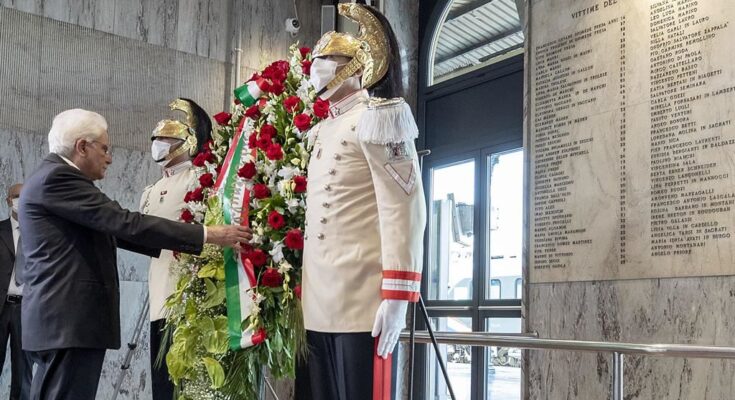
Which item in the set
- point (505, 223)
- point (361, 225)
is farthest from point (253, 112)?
point (505, 223)

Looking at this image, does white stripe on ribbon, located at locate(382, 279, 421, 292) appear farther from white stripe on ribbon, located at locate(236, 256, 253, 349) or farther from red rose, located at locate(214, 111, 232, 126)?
red rose, located at locate(214, 111, 232, 126)

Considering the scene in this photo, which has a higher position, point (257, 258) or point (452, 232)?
point (452, 232)

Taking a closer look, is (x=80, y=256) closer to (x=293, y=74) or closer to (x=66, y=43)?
(x=293, y=74)

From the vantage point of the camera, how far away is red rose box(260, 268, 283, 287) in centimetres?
314

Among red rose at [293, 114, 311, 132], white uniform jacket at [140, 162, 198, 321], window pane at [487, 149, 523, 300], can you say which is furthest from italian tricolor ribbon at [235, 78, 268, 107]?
window pane at [487, 149, 523, 300]

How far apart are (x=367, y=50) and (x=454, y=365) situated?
4157 mm

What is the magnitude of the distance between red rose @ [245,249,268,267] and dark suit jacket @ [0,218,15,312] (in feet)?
11.0

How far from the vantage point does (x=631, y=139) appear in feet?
13.9

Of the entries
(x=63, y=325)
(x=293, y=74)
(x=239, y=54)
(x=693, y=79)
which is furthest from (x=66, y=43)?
(x=693, y=79)

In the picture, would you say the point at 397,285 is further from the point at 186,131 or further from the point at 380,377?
the point at 186,131

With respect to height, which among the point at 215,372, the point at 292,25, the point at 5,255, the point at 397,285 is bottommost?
the point at 215,372

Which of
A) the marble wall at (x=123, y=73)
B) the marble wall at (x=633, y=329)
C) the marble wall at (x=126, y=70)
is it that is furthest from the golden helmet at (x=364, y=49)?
the marble wall at (x=123, y=73)

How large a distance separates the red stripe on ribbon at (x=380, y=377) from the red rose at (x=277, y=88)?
4.26 feet

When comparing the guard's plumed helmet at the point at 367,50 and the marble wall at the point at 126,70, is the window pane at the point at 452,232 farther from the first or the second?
the guard's plumed helmet at the point at 367,50
